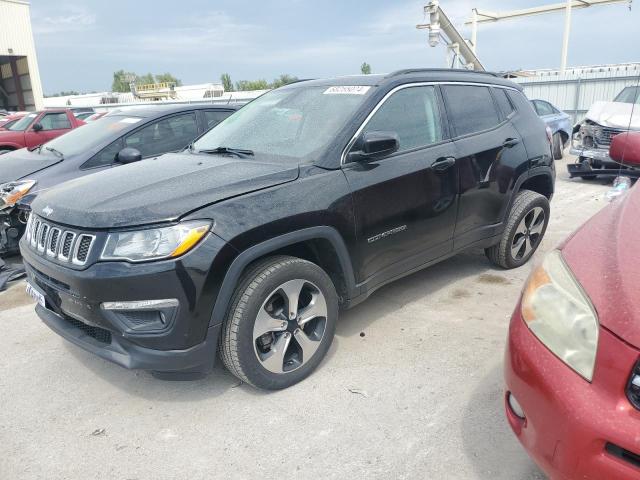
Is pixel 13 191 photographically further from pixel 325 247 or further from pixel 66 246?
pixel 325 247

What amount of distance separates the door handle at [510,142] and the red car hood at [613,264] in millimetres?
2094

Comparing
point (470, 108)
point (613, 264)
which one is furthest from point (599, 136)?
point (613, 264)

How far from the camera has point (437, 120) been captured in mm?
3779

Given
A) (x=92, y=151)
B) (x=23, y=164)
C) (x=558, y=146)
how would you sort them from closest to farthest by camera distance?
(x=92, y=151) → (x=23, y=164) → (x=558, y=146)

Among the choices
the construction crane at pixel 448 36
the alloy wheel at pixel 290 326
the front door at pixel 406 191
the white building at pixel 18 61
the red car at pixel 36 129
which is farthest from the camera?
the white building at pixel 18 61

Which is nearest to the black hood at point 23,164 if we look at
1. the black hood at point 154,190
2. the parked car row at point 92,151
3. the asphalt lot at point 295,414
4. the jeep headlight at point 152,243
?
the parked car row at point 92,151

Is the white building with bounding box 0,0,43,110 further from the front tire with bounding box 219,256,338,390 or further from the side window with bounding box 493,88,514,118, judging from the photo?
the front tire with bounding box 219,256,338,390

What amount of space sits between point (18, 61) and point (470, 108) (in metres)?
37.8

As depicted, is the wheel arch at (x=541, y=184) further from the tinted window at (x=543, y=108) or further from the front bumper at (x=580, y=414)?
the tinted window at (x=543, y=108)

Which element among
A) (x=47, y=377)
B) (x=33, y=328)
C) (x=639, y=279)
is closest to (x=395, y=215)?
(x=639, y=279)

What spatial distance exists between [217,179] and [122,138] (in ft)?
11.5

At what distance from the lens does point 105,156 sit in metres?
5.62

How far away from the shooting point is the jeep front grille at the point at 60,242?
2508 millimetres

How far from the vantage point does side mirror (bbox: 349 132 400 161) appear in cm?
304
